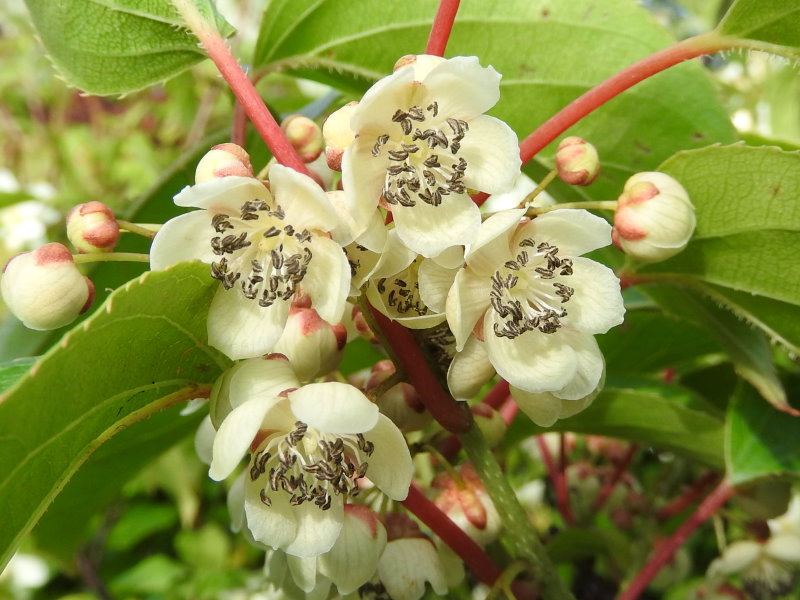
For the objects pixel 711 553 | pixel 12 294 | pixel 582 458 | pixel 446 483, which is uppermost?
pixel 12 294

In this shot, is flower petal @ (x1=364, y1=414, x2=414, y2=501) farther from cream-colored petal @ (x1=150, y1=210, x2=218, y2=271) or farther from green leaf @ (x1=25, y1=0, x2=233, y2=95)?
green leaf @ (x1=25, y1=0, x2=233, y2=95)

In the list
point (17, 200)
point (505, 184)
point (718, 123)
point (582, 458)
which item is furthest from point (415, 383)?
point (17, 200)

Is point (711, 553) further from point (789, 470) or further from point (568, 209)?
point (568, 209)

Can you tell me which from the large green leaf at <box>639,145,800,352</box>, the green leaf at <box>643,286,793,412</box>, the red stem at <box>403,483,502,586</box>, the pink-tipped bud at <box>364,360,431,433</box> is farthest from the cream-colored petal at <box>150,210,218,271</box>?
the green leaf at <box>643,286,793,412</box>

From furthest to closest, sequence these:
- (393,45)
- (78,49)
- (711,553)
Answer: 1. (711,553)
2. (393,45)
3. (78,49)

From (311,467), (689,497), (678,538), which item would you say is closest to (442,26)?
(311,467)

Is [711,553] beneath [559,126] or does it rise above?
beneath

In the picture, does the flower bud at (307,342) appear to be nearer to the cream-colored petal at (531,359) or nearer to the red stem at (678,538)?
the cream-colored petal at (531,359)
